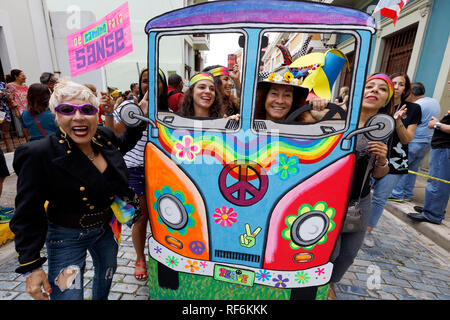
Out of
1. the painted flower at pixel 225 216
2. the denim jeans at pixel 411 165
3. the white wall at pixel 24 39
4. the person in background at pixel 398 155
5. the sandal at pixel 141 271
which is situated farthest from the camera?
the white wall at pixel 24 39

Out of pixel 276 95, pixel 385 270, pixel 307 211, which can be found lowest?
pixel 385 270

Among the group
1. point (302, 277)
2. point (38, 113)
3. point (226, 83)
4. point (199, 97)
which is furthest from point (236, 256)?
point (38, 113)

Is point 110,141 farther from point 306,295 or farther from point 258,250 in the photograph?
point 306,295

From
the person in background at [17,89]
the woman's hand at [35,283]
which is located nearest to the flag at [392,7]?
the woman's hand at [35,283]

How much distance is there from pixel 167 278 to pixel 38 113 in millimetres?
2737

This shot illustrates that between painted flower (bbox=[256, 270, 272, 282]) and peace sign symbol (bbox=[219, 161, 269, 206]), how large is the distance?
471 mm

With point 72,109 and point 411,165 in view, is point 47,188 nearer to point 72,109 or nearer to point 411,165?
point 72,109

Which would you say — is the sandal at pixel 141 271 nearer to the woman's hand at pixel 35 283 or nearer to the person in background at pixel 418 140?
the woman's hand at pixel 35 283

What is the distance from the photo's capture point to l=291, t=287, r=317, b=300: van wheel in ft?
4.91

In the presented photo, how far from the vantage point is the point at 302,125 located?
133 centimetres

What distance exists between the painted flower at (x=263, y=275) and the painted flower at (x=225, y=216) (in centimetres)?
37

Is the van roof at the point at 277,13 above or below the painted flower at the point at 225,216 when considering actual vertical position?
above

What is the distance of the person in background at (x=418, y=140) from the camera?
3809mm

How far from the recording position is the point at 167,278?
1.67 m
